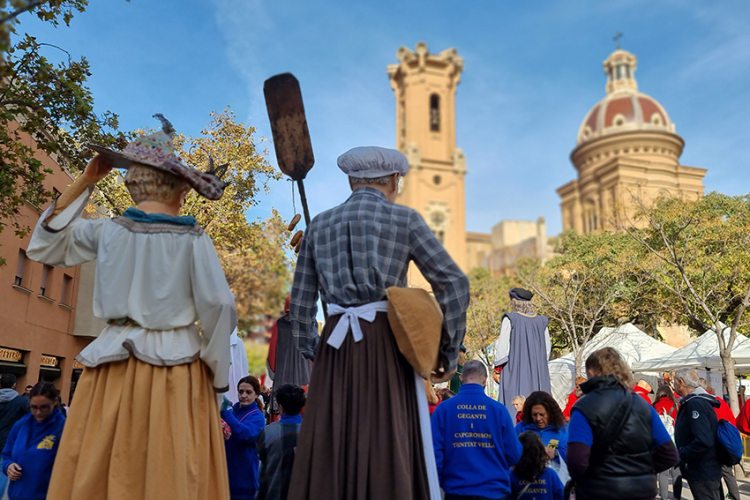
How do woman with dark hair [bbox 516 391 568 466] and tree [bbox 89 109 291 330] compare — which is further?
tree [bbox 89 109 291 330]

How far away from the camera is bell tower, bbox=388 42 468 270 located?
7112 centimetres

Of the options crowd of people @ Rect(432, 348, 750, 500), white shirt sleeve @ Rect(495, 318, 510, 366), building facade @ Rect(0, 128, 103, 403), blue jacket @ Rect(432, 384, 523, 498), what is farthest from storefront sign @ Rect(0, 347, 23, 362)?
blue jacket @ Rect(432, 384, 523, 498)

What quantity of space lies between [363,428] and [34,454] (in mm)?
2988

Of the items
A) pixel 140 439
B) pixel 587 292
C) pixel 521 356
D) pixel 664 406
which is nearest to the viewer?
pixel 140 439

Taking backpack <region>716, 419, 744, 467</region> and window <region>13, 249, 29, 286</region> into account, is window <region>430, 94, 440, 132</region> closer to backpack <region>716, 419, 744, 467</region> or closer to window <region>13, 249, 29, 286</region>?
window <region>13, 249, 29, 286</region>

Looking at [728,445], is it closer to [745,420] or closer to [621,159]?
[745,420]

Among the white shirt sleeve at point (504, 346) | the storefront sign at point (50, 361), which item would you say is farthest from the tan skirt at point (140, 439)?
the storefront sign at point (50, 361)

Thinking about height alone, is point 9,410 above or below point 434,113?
below

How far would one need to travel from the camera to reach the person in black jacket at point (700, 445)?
7004 mm

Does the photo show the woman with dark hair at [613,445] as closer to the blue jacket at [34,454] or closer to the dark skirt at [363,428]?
the dark skirt at [363,428]

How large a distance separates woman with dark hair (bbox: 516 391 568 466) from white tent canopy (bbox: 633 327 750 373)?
12685 mm

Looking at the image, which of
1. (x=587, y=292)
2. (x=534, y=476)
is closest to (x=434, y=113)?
(x=587, y=292)

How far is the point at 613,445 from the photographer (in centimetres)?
400

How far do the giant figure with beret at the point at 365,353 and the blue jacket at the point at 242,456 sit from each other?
6.64 ft
